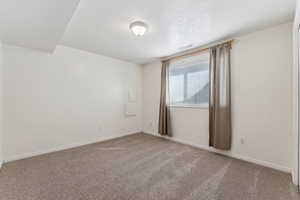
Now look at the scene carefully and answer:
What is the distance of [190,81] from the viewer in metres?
3.40

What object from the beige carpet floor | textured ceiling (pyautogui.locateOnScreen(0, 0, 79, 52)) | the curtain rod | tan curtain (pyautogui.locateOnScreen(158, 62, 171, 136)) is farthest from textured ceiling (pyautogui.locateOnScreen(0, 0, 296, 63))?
the beige carpet floor

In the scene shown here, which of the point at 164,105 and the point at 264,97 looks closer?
the point at 264,97

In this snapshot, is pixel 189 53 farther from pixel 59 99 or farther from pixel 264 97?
pixel 59 99

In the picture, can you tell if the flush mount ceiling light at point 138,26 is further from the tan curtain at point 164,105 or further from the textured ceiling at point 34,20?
the tan curtain at point 164,105

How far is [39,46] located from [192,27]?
9.38 feet

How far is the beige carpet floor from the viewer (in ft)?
5.19

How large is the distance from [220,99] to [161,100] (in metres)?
1.64

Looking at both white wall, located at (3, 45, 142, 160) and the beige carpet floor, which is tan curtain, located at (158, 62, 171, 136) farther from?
white wall, located at (3, 45, 142, 160)

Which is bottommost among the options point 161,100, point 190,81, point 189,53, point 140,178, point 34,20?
point 140,178

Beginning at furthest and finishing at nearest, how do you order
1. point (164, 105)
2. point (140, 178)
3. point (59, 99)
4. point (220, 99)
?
point (164, 105), point (59, 99), point (220, 99), point (140, 178)

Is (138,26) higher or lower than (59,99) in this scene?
higher

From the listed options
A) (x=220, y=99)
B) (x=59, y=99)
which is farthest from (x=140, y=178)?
(x=59, y=99)

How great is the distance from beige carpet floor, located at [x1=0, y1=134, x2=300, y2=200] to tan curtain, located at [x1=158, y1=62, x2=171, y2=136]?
102 centimetres

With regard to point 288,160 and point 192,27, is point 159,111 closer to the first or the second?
point 192,27
